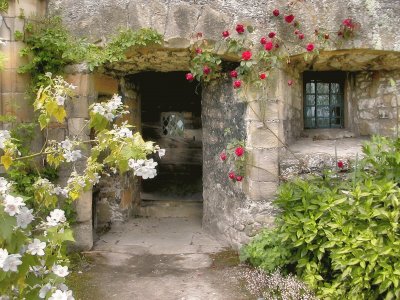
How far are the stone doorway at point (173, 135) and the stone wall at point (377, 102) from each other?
7.16 feet

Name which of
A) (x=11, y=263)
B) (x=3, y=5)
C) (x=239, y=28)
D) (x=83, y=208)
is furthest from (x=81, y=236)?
(x=11, y=263)

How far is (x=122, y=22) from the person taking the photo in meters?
4.59

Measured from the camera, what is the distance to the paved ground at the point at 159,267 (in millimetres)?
3947

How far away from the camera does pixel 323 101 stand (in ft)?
18.3

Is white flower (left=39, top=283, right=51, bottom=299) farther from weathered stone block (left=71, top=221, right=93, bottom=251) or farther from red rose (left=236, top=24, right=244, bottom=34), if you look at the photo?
red rose (left=236, top=24, right=244, bottom=34)

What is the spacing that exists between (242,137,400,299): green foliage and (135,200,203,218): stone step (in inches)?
88.6

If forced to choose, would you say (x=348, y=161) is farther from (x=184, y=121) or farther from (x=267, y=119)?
(x=184, y=121)

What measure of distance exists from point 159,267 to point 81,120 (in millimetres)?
1655

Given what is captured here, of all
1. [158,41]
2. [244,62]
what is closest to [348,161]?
[244,62]

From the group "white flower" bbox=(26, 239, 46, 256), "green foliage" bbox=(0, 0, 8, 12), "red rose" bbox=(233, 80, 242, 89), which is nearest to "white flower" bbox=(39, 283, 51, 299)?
"white flower" bbox=(26, 239, 46, 256)

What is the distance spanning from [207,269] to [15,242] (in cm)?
281

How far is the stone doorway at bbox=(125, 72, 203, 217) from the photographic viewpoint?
653 cm

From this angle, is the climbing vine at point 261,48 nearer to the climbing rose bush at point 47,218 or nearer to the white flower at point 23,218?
the climbing rose bush at point 47,218

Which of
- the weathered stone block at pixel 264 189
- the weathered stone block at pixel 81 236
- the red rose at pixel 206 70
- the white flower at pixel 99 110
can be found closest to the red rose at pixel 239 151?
the weathered stone block at pixel 264 189
